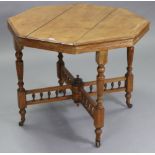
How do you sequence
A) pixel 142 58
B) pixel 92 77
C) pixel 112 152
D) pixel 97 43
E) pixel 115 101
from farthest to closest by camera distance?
pixel 142 58 → pixel 92 77 → pixel 115 101 → pixel 112 152 → pixel 97 43

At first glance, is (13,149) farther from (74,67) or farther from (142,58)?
(142,58)

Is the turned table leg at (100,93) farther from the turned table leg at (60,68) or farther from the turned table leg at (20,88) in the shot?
the turned table leg at (60,68)

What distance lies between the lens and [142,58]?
4090mm

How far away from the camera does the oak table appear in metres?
2.41

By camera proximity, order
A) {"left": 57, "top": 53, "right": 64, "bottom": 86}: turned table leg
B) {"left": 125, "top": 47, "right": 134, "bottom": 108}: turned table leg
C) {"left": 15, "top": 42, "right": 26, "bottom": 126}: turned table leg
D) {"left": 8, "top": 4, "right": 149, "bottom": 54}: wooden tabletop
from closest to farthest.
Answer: {"left": 8, "top": 4, "right": 149, "bottom": 54}: wooden tabletop, {"left": 15, "top": 42, "right": 26, "bottom": 126}: turned table leg, {"left": 125, "top": 47, "right": 134, "bottom": 108}: turned table leg, {"left": 57, "top": 53, "right": 64, "bottom": 86}: turned table leg

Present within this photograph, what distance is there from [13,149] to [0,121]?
382mm

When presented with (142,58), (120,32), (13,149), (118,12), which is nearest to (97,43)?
(120,32)

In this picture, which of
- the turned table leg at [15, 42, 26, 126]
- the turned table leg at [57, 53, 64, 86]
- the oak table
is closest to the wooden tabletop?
the oak table

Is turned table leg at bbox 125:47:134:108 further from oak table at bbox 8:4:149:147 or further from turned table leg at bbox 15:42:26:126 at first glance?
turned table leg at bbox 15:42:26:126

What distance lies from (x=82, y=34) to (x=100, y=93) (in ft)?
1.18

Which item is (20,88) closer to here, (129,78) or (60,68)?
(60,68)

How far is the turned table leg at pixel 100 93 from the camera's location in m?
2.46

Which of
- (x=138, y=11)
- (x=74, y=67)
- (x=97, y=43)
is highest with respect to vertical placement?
(x=97, y=43)

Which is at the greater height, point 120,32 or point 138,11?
point 120,32
